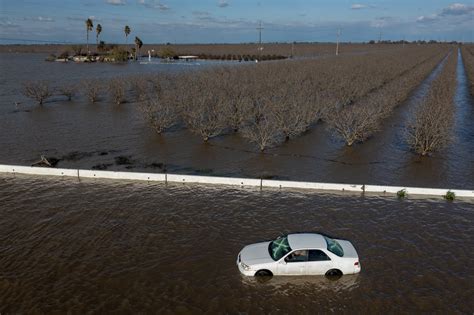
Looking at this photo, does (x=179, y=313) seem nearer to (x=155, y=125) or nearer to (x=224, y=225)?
(x=224, y=225)

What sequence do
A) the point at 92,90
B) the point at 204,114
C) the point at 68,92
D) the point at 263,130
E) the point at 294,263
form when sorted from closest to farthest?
the point at 294,263, the point at 263,130, the point at 204,114, the point at 92,90, the point at 68,92

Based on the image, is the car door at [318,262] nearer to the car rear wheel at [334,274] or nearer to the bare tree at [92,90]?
the car rear wheel at [334,274]

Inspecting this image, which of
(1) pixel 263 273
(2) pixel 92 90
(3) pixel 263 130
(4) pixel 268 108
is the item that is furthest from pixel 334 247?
(2) pixel 92 90

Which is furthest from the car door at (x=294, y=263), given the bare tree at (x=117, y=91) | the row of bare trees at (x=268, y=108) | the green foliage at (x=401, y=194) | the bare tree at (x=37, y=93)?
the bare tree at (x=37, y=93)

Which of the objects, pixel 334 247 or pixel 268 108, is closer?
pixel 334 247

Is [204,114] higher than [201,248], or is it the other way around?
[204,114]

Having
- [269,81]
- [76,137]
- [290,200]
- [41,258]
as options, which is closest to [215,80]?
[269,81]

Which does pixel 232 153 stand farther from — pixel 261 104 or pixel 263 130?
pixel 261 104

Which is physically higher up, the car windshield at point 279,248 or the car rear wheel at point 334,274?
the car windshield at point 279,248
